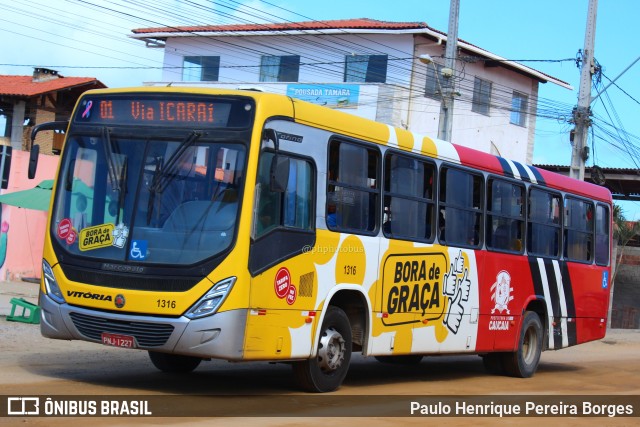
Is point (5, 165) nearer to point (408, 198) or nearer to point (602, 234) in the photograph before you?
point (408, 198)

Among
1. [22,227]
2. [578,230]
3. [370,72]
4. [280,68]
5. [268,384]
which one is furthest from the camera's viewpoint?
[280,68]

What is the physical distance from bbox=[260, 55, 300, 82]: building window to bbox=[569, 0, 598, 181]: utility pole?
1508 cm

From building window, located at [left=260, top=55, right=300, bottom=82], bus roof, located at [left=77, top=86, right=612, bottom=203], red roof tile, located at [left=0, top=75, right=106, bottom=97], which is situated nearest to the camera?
bus roof, located at [left=77, top=86, right=612, bottom=203]

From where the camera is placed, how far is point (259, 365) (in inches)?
580

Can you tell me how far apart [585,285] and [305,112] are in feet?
28.2

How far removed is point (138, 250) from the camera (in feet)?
33.5

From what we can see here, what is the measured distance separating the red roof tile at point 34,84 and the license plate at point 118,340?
32097 millimetres

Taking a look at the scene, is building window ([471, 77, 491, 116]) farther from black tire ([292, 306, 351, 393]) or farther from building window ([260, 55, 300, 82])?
black tire ([292, 306, 351, 393])

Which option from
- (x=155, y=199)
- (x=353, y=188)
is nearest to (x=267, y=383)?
(x=353, y=188)

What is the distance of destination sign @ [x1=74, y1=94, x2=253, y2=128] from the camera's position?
10430mm

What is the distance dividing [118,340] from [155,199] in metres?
1.43

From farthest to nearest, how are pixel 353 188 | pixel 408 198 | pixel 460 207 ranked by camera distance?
1. pixel 460 207
2. pixel 408 198
3. pixel 353 188

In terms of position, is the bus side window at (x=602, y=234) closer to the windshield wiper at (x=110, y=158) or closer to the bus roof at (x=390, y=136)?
the bus roof at (x=390, y=136)

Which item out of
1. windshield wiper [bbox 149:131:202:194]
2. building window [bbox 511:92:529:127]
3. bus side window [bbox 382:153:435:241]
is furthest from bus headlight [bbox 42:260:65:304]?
building window [bbox 511:92:529:127]
